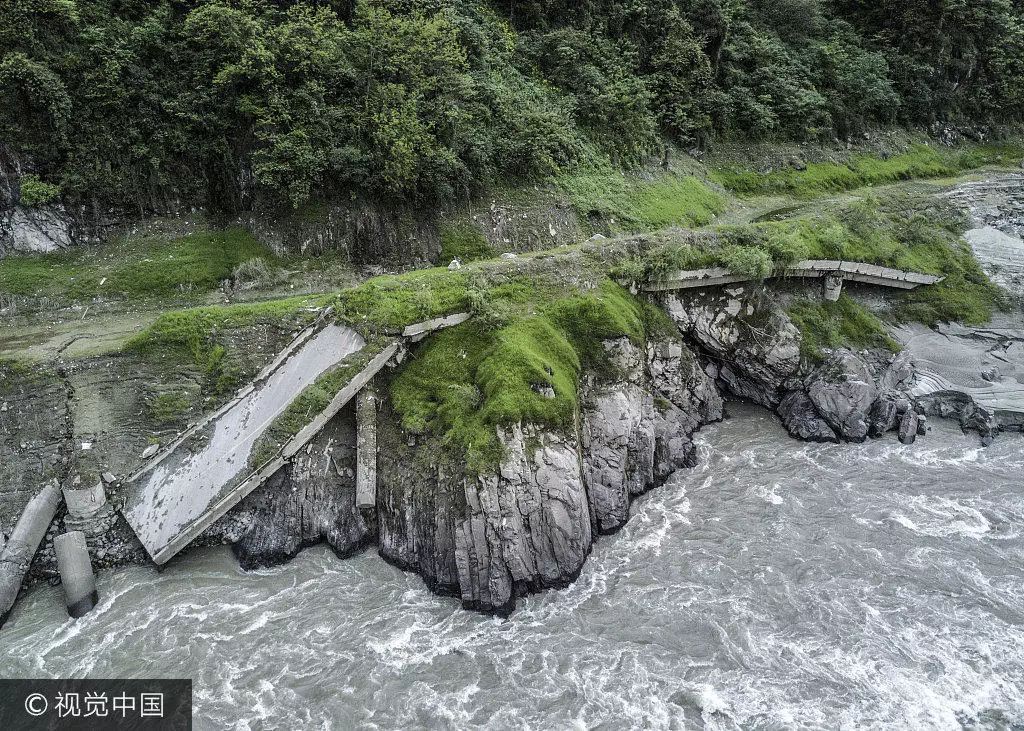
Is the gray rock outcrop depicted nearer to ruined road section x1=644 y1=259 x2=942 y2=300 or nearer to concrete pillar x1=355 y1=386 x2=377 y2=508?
concrete pillar x1=355 y1=386 x2=377 y2=508

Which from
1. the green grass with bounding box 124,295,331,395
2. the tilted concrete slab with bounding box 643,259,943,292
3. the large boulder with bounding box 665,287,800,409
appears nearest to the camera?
the green grass with bounding box 124,295,331,395

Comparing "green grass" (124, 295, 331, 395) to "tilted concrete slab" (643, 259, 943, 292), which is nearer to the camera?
"green grass" (124, 295, 331, 395)

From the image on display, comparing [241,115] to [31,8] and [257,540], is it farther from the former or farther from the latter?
[257,540]

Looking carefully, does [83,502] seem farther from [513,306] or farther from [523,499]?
[513,306]

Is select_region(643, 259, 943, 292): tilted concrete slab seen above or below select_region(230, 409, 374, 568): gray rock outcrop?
above

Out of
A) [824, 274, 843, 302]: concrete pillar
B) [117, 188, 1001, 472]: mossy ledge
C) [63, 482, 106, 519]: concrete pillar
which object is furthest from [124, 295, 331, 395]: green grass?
[824, 274, 843, 302]: concrete pillar

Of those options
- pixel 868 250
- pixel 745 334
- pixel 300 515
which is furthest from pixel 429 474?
pixel 868 250

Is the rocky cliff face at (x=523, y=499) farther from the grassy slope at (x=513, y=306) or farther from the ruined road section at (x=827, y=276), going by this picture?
the ruined road section at (x=827, y=276)

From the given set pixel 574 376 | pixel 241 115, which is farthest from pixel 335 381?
pixel 241 115
